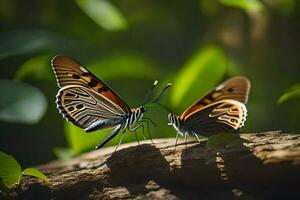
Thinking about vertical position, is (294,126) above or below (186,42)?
below

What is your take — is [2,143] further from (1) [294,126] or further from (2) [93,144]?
(1) [294,126]

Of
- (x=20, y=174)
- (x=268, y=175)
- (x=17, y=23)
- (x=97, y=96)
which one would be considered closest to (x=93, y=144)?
(x=97, y=96)

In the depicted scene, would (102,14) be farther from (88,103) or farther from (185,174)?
(185,174)

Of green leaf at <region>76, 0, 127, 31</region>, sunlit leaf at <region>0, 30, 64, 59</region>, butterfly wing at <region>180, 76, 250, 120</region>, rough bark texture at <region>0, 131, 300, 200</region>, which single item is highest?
green leaf at <region>76, 0, 127, 31</region>

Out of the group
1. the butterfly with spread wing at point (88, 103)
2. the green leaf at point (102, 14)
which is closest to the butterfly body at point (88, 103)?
the butterfly with spread wing at point (88, 103)

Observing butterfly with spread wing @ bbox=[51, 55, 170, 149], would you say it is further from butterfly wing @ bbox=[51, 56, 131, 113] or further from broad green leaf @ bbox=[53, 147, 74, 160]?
broad green leaf @ bbox=[53, 147, 74, 160]

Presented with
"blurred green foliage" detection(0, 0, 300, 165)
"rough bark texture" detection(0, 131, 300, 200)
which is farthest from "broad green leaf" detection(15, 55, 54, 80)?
"rough bark texture" detection(0, 131, 300, 200)
